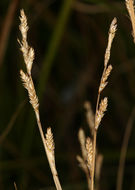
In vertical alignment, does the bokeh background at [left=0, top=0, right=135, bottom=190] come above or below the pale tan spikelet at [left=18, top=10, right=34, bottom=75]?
above

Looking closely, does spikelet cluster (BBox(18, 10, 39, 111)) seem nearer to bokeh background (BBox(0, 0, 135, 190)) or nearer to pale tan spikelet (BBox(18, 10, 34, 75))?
pale tan spikelet (BBox(18, 10, 34, 75))

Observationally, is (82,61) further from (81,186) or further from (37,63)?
(81,186)

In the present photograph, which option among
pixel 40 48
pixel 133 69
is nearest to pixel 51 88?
pixel 40 48

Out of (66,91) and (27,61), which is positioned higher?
(66,91)

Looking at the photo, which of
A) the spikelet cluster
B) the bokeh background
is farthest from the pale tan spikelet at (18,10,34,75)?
the bokeh background

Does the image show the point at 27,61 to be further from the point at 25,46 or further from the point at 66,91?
the point at 66,91

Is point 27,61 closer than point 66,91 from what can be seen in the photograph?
Yes

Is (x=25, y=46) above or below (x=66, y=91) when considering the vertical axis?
below

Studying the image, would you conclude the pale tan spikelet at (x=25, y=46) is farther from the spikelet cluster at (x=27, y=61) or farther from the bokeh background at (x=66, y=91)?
the bokeh background at (x=66, y=91)

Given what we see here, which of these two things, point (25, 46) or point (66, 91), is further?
point (66, 91)

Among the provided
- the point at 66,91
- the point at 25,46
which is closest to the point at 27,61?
the point at 25,46
